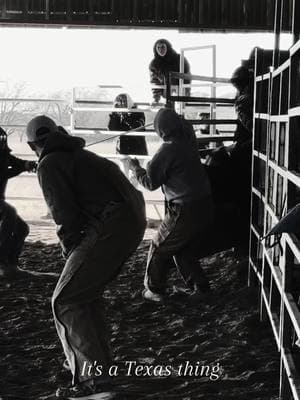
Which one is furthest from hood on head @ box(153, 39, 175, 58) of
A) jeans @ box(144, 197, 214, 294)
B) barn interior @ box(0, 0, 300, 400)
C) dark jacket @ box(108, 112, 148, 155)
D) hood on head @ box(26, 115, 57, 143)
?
hood on head @ box(26, 115, 57, 143)

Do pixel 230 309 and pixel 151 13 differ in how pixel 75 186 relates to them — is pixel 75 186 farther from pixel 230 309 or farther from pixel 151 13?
pixel 151 13

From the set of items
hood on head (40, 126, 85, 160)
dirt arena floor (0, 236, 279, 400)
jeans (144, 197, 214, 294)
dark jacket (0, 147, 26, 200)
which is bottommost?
dirt arena floor (0, 236, 279, 400)

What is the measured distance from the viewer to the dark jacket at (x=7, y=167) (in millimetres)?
6926

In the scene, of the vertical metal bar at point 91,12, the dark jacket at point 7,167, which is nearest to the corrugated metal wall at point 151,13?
the vertical metal bar at point 91,12

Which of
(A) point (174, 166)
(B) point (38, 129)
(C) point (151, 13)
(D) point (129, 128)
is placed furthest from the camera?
(C) point (151, 13)

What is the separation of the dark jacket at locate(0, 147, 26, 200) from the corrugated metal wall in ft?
20.8

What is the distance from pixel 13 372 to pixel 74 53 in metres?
21.2

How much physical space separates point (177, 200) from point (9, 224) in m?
2.00

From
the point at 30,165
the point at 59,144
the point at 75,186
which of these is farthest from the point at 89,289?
the point at 30,165

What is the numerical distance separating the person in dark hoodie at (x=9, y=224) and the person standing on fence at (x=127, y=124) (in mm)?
5161

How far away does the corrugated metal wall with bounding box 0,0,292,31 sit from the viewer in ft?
42.4

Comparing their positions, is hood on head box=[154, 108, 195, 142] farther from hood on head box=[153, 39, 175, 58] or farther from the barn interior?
hood on head box=[153, 39, 175, 58]

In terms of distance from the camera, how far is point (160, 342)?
487cm

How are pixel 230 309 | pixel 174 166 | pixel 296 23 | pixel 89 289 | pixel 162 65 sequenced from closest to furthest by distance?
pixel 296 23 → pixel 89 289 → pixel 230 309 → pixel 174 166 → pixel 162 65
